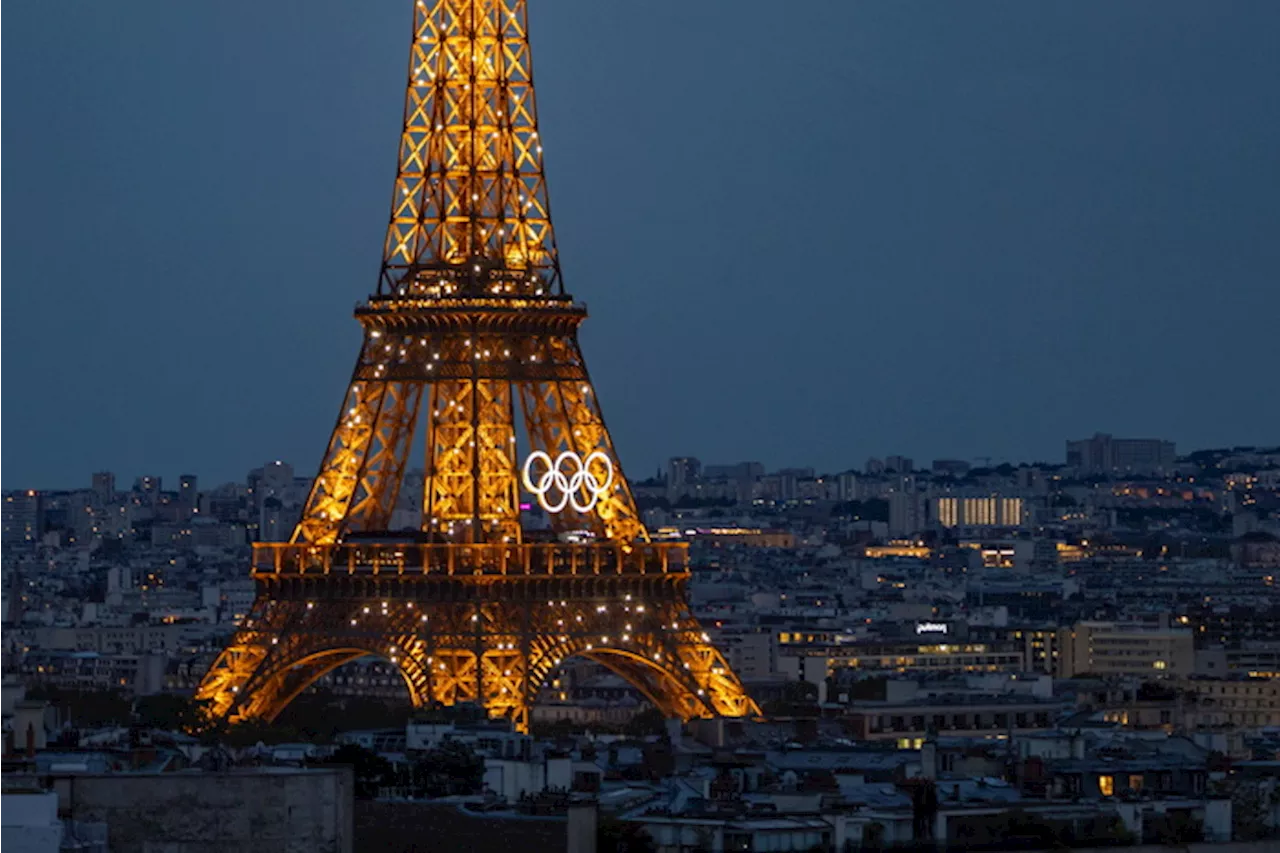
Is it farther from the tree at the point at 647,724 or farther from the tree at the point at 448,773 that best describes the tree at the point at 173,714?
the tree at the point at 448,773

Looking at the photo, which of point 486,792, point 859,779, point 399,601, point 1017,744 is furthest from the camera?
point 399,601

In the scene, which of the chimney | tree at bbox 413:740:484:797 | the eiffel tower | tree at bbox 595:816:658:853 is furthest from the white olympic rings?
tree at bbox 595:816:658:853

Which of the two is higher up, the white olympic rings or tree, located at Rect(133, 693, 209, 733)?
the white olympic rings

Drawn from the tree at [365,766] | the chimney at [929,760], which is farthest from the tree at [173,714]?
the chimney at [929,760]

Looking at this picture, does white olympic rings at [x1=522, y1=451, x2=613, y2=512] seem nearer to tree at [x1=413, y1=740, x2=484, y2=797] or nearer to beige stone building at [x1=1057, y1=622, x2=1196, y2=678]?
tree at [x1=413, y1=740, x2=484, y2=797]

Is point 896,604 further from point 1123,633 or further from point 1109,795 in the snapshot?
point 1109,795

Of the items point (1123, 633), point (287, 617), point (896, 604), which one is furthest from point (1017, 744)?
point (896, 604)
